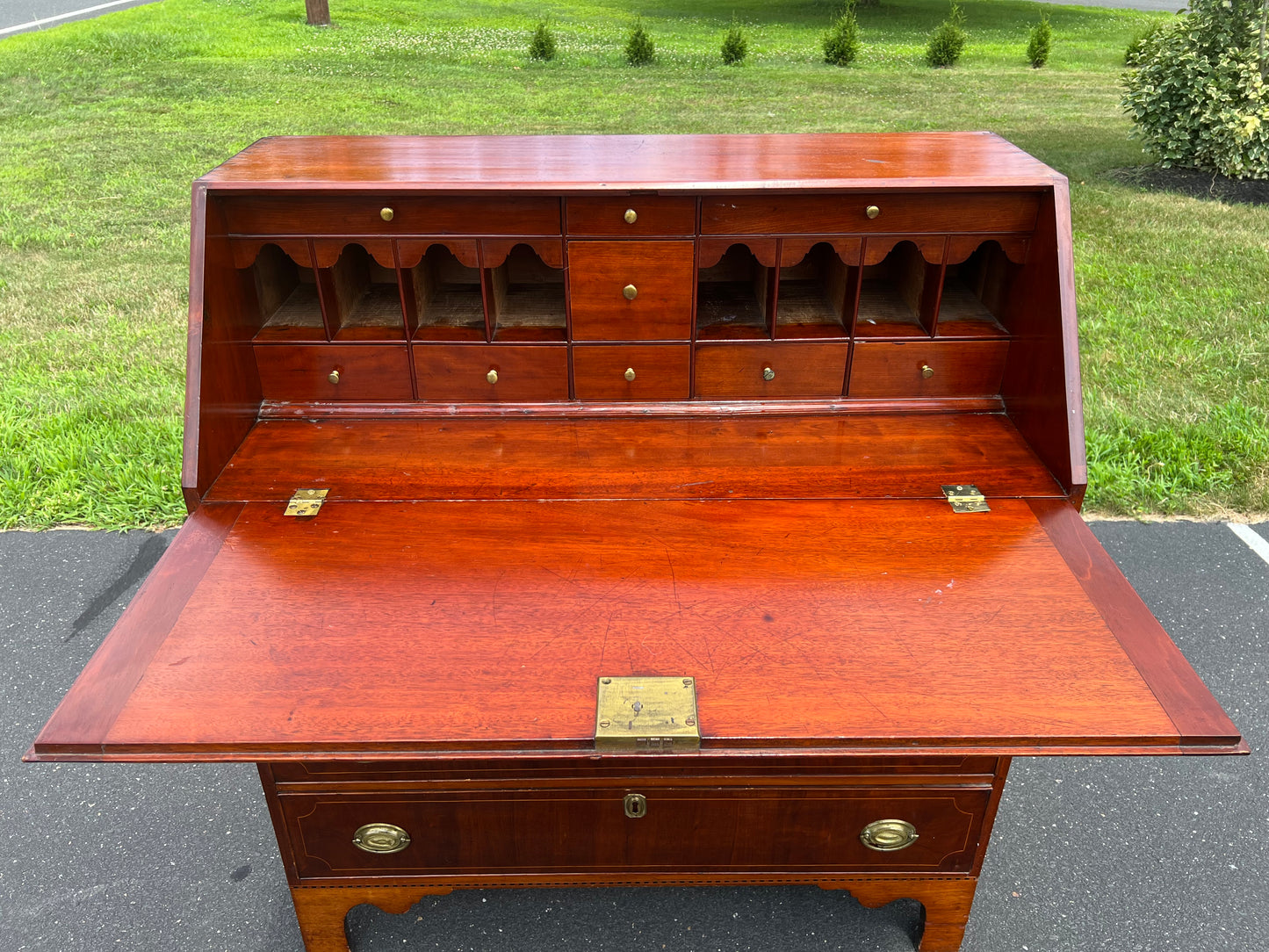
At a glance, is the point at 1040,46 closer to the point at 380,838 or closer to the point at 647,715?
the point at 647,715

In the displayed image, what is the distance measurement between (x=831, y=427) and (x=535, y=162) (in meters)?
1.14

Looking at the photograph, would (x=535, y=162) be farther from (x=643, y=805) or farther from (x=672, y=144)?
(x=643, y=805)

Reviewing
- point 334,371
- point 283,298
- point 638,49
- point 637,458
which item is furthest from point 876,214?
point 638,49

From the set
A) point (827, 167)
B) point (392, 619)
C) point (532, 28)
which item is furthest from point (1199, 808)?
point (532, 28)

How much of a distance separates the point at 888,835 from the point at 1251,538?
9.34ft

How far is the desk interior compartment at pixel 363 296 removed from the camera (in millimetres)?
2523

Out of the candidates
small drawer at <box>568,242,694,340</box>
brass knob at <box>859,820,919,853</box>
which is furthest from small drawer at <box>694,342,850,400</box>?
brass knob at <box>859,820,919,853</box>

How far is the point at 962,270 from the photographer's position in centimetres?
282

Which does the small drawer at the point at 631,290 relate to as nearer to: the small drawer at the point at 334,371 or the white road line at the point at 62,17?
the small drawer at the point at 334,371

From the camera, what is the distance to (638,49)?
1333 cm

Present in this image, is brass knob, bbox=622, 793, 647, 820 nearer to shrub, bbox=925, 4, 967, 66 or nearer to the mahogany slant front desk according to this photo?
the mahogany slant front desk

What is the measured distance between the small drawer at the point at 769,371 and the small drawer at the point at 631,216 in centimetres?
36

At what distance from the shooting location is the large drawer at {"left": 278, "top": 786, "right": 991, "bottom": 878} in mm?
2002

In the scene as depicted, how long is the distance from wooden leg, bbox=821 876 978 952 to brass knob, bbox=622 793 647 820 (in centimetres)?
51
